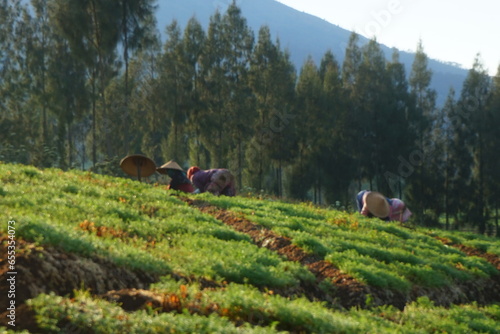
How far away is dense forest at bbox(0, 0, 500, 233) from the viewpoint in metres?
58.8

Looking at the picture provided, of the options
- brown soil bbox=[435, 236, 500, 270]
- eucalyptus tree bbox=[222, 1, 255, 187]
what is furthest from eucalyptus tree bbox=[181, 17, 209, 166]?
brown soil bbox=[435, 236, 500, 270]

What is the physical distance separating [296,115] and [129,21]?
22648 mm

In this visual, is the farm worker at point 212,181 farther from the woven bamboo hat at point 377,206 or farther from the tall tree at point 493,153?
the tall tree at point 493,153

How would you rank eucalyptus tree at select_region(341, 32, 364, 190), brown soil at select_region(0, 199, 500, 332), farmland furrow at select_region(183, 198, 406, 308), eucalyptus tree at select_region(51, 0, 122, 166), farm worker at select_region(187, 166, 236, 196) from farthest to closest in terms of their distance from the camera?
eucalyptus tree at select_region(341, 32, 364, 190)
eucalyptus tree at select_region(51, 0, 122, 166)
farm worker at select_region(187, 166, 236, 196)
farmland furrow at select_region(183, 198, 406, 308)
brown soil at select_region(0, 199, 500, 332)

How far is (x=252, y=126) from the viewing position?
57906 mm

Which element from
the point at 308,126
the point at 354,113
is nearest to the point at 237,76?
the point at 308,126

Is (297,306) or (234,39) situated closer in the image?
(297,306)

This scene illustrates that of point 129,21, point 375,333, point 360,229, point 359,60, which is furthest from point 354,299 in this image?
point 359,60

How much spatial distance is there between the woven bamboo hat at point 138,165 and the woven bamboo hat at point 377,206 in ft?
32.2

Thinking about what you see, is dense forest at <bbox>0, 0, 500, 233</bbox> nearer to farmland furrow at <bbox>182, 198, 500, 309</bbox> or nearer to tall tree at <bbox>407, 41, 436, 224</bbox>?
tall tree at <bbox>407, 41, 436, 224</bbox>

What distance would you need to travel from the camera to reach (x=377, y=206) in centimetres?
2462

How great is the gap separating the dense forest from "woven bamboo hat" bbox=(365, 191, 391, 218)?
32.1 metres

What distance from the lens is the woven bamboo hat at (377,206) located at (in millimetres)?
24547

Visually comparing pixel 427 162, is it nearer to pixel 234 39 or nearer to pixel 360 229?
pixel 234 39
